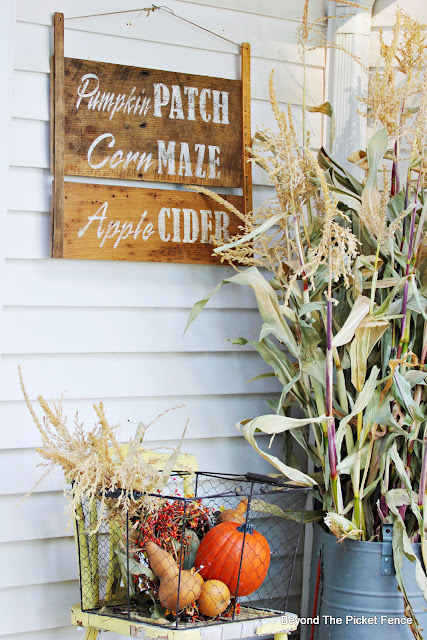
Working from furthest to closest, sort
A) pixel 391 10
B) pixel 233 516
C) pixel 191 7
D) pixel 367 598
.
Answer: pixel 391 10 < pixel 191 7 < pixel 367 598 < pixel 233 516

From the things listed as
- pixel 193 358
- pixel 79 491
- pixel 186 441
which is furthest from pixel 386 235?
pixel 79 491

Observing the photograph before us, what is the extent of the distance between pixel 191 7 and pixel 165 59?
20 cm

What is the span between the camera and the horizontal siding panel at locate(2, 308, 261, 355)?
81.0 inches

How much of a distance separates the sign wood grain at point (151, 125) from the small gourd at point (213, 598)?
123cm

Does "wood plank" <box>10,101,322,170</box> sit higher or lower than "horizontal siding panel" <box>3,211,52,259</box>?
higher

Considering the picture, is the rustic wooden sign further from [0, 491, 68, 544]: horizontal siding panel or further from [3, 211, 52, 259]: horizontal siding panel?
[0, 491, 68, 544]: horizontal siding panel

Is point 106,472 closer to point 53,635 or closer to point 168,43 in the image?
point 53,635

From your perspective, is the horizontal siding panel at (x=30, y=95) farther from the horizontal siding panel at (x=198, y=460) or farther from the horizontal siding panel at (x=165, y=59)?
the horizontal siding panel at (x=198, y=460)

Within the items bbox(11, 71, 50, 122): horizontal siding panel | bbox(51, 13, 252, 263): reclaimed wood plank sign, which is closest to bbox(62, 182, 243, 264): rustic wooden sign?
bbox(51, 13, 252, 263): reclaimed wood plank sign

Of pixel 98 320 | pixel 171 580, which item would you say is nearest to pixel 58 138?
pixel 98 320

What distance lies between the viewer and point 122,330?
216cm

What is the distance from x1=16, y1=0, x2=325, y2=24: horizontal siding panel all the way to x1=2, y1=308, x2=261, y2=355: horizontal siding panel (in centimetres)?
90

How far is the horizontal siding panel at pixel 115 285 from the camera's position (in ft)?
6.77

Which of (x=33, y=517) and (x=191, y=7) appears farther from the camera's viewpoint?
(x=191, y=7)
